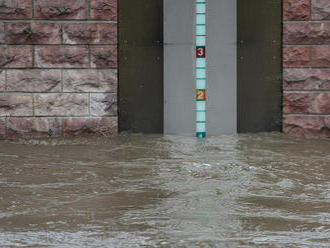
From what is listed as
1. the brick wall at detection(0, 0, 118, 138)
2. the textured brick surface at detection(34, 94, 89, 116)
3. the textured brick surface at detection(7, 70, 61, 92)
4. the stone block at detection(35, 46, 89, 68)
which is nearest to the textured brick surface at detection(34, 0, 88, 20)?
the brick wall at detection(0, 0, 118, 138)

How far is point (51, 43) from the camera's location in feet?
23.0

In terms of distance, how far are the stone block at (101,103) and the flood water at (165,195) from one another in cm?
74

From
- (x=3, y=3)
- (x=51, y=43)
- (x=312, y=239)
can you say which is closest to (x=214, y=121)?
(x=51, y=43)

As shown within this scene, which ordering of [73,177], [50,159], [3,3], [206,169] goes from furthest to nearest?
[3,3], [50,159], [206,169], [73,177]

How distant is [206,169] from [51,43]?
304cm

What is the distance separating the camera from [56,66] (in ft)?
23.1

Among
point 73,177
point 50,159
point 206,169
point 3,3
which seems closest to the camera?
point 73,177

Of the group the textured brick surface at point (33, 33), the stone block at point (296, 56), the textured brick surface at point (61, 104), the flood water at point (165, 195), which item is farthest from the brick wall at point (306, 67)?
the textured brick surface at point (33, 33)

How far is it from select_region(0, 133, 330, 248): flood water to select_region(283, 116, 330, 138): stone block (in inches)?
30.2

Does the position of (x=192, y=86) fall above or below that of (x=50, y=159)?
above

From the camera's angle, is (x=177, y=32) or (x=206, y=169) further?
(x=177, y=32)

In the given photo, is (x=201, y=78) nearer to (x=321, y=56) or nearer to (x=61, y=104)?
(x=321, y=56)

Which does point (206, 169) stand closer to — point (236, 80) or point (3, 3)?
point (236, 80)

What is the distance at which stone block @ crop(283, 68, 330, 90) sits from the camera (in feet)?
23.3
